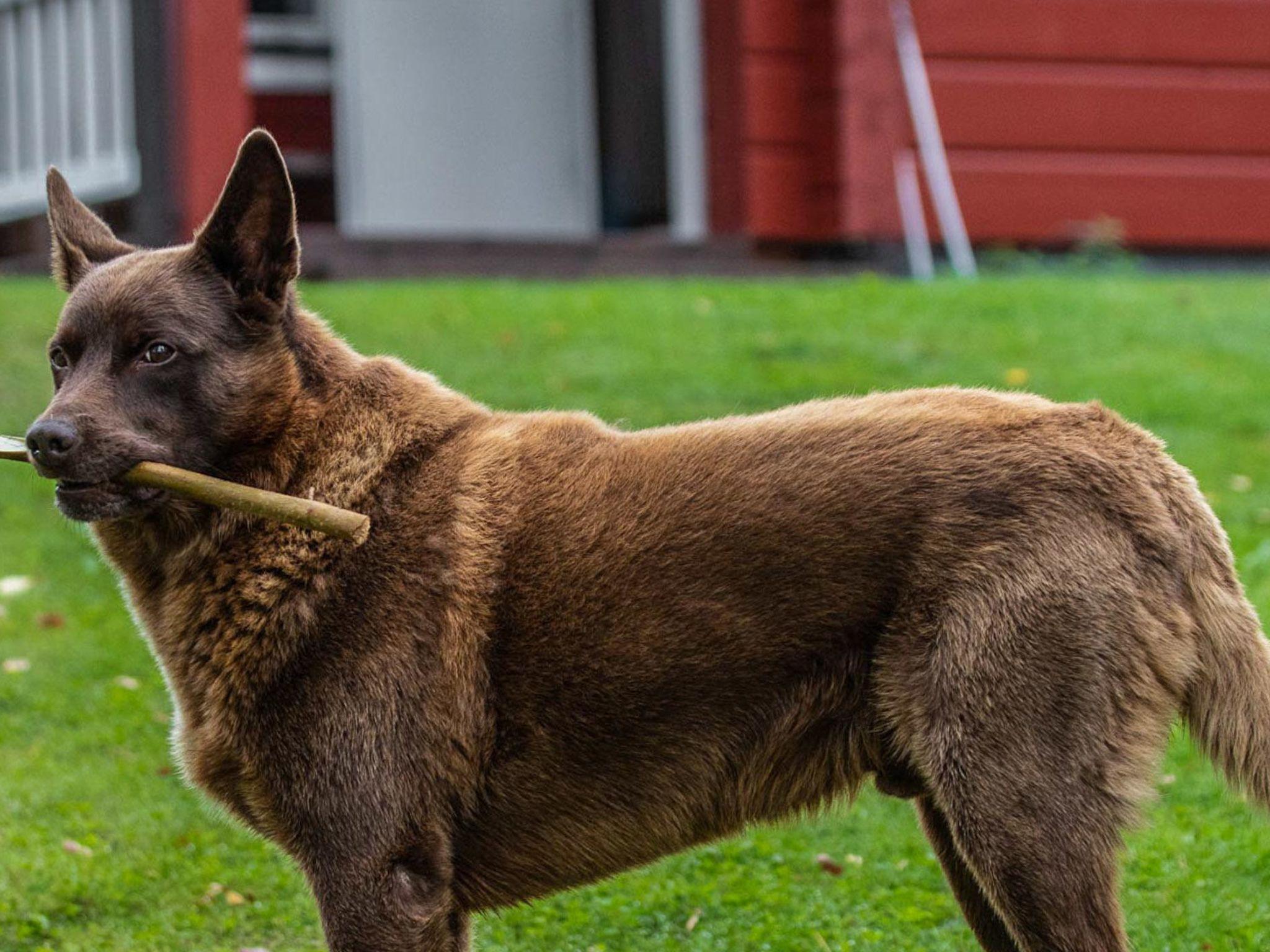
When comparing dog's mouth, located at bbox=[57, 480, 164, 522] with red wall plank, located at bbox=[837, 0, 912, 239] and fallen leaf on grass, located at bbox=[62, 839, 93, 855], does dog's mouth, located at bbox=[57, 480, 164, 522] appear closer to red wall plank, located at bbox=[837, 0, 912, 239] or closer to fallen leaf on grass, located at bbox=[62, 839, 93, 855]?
fallen leaf on grass, located at bbox=[62, 839, 93, 855]

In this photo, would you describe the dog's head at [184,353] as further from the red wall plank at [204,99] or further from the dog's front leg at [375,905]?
the red wall plank at [204,99]

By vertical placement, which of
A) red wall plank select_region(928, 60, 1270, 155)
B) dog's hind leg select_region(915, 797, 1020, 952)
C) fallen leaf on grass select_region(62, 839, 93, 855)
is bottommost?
fallen leaf on grass select_region(62, 839, 93, 855)

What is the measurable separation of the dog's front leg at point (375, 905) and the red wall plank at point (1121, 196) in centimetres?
925

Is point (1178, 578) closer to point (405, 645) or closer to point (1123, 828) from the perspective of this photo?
point (1123, 828)

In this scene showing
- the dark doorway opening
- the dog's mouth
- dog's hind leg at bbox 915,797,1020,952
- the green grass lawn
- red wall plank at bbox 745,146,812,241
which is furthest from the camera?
the dark doorway opening

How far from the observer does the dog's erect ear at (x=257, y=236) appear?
3318 mm

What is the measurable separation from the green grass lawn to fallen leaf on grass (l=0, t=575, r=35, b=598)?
0.19 feet

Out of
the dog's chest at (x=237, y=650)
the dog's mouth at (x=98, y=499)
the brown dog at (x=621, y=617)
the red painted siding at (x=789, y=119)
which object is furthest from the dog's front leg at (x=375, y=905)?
the red painted siding at (x=789, y=119)

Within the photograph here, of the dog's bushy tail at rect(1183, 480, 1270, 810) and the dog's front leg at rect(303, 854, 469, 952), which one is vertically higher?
the dog's bushy tail at rect(1183, 480, 1270, 810)

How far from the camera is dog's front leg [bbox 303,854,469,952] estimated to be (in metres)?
3.05

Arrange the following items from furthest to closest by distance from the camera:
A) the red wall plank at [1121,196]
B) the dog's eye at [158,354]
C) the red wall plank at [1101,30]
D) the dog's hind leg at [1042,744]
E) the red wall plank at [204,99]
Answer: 1. the red wall plank at [1121,196]
2. the red wall plank at [1101,30]
3. the red wall plank at [204,99]
4. the dog's eye at [158,354]
5. the dog's hind leg at [1042,744]

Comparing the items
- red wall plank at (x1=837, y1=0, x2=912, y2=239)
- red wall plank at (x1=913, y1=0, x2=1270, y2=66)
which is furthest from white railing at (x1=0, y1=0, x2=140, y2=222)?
red wall plank at (x1=913, y1=0, x2=1270, y2=66)

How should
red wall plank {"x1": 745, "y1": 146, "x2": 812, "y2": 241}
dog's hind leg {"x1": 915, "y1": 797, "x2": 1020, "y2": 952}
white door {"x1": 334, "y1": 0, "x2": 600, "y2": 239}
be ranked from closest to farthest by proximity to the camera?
dog's hind leg {"x1": 915, "y1": 797, "x2": 1020, "y2": 952}
red wall plank {"x1": 745, "y1": 146, "x2": 812, "y2": 241}
white door {"x1": 334, "y1": 0, "x2": 600, "y2": 239}

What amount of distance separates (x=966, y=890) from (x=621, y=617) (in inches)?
40.9
